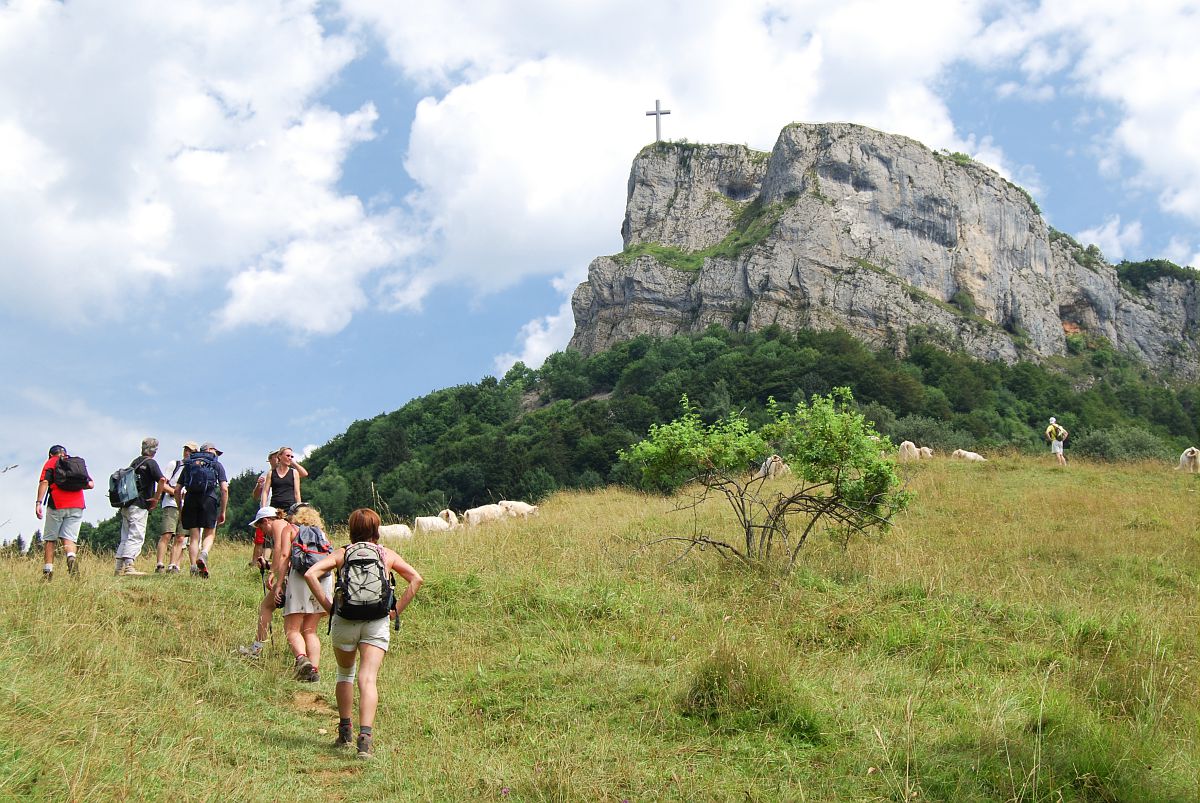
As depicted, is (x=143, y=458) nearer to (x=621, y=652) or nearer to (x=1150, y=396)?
Result: (x=621, y=652)

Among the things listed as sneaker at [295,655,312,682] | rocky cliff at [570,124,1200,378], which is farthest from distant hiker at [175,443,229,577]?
rocky cliff at [570,124,1200,378]

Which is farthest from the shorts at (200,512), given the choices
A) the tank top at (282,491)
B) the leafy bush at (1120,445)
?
the leafy bush at (1120,445)

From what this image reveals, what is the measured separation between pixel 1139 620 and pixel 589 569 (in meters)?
5.90

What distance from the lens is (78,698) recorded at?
585 centimetres

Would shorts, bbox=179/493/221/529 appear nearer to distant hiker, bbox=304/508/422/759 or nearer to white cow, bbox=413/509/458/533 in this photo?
distant hiker, bbox=304/508/422/759

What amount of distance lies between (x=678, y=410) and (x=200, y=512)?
52.3m

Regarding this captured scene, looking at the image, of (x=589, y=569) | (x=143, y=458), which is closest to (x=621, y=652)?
(x=589, y=569)

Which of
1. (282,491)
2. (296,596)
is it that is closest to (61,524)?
(282,491)

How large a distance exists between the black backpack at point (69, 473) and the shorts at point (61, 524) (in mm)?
268

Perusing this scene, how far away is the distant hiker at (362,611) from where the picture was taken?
5891 mm

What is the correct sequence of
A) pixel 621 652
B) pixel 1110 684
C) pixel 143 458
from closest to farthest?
pixel 1110 684, pixel 621 652, pixel 143 458

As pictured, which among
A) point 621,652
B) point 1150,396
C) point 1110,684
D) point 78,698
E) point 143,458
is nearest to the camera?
point 78,698

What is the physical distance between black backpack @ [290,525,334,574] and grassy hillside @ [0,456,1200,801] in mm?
1033

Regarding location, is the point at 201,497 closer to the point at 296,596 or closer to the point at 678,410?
the point at 296,596
